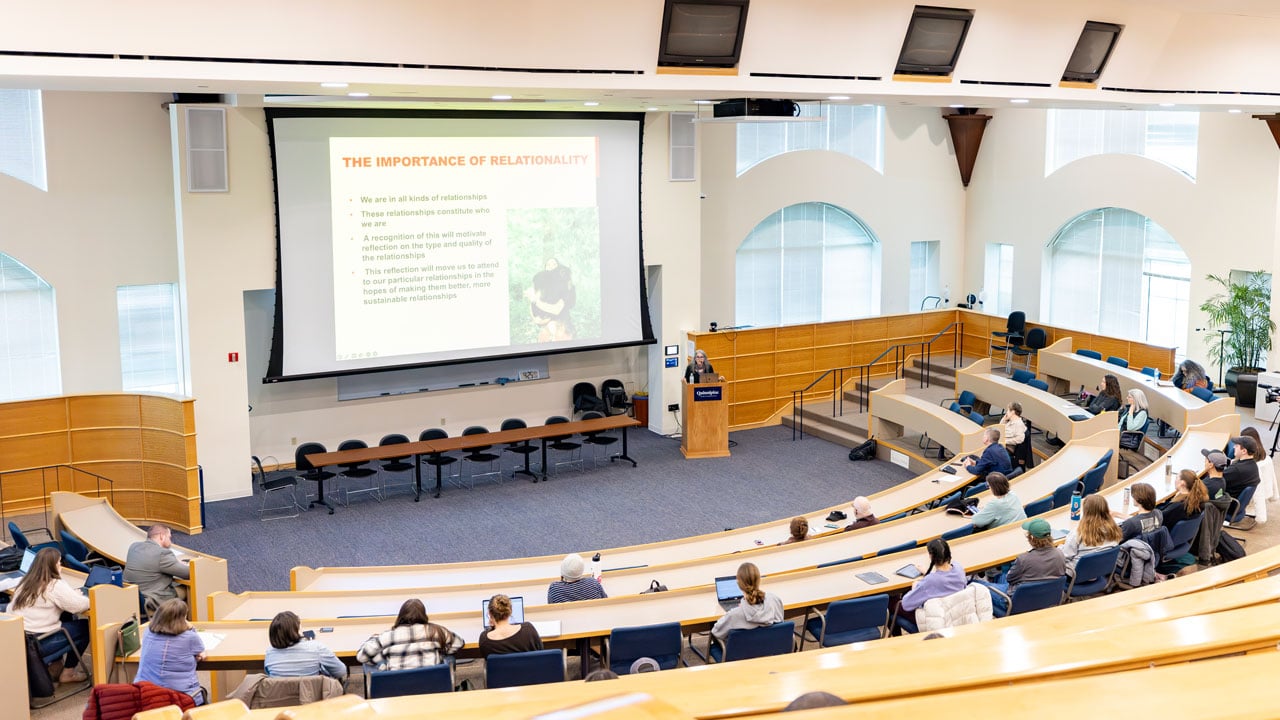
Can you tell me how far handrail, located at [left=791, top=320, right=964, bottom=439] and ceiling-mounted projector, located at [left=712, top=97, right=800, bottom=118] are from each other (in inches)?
240

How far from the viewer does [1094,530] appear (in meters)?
7.43

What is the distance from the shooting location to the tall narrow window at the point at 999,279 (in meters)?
18.5

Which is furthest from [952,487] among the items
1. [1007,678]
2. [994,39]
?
[1007,678]

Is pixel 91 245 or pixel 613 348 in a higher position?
pixel 91 245

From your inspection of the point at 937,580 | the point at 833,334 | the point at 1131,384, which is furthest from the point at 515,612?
the point at 833,334

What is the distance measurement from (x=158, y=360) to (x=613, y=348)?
6201mm

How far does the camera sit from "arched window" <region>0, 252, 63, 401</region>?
12430 millimetres

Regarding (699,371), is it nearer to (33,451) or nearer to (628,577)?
(628,577)

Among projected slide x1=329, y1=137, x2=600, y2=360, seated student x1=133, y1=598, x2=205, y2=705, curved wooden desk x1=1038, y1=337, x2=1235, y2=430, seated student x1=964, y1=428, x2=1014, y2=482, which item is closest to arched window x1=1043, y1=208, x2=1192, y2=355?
curved wooden desk x1=1038, y1=337, x2=1235, y2=430

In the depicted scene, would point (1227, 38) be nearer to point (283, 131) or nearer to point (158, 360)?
point (283, 131)

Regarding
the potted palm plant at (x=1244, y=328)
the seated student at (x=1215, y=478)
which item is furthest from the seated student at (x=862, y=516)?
the potted palm plant at (x=1244, y=328)

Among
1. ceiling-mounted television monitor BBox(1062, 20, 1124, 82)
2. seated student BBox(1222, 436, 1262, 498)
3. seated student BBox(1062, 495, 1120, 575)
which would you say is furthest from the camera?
ceiling-mounted television monitor BBox(1062, 20, 1124, 82)

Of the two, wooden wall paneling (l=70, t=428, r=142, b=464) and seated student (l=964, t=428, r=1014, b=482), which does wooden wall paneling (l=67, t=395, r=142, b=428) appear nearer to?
wooden wall paneling (l=70, t=428, r=142, b=464)

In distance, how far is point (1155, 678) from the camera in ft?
4.08
